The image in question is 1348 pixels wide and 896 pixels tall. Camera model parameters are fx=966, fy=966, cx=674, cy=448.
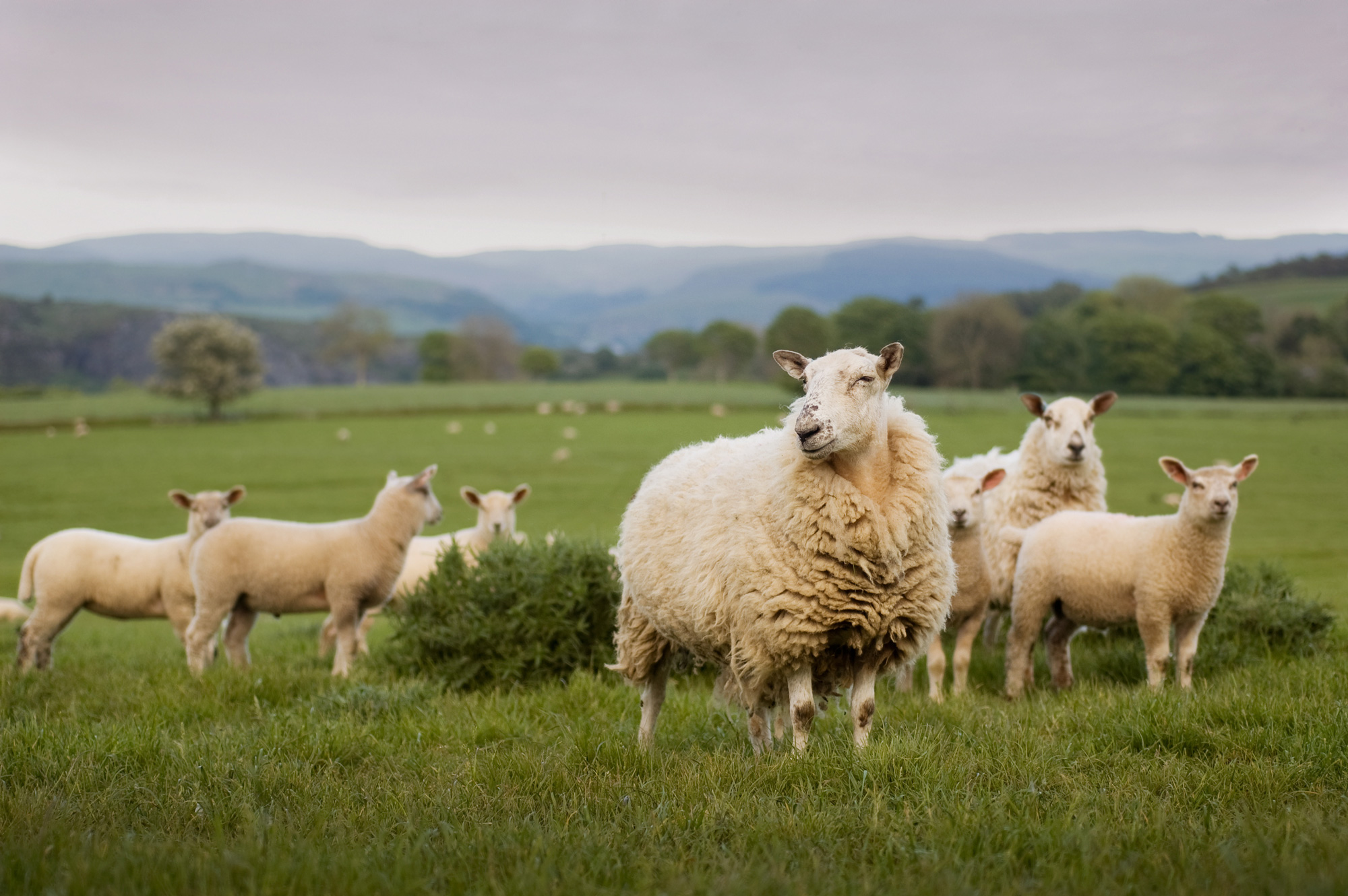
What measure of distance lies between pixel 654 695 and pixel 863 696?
143cm

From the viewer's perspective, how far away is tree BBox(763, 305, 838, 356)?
99250 millimetres

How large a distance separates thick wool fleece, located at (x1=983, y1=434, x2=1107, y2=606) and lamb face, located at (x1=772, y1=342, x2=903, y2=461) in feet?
15.2

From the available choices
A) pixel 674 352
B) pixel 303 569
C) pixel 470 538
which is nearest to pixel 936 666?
pixel 303 569

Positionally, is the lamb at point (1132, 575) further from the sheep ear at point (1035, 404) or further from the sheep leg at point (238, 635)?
the sheep leg at point (238, 635)

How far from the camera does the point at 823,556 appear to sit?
4.91 meters

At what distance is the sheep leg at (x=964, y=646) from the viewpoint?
7.55 meters

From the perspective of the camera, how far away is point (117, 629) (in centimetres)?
1716

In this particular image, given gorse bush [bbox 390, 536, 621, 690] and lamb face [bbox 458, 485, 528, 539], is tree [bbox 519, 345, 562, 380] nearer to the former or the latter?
lamb face [bbox 458, 485, 528, 539]

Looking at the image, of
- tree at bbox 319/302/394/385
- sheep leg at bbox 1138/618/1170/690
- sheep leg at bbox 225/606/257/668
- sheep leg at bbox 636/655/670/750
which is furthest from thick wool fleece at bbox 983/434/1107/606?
tree at bbox 319/302/394/385

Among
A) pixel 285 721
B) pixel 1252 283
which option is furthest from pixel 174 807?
pixel 1252 283

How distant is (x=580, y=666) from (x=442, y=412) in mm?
55326

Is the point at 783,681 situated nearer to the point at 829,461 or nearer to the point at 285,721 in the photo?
the point at 829,461

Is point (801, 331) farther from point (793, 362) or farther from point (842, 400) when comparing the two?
point (842, 400)

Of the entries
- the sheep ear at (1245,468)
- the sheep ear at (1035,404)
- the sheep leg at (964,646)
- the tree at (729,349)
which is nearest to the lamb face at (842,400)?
the sheep leg at (964,646)
